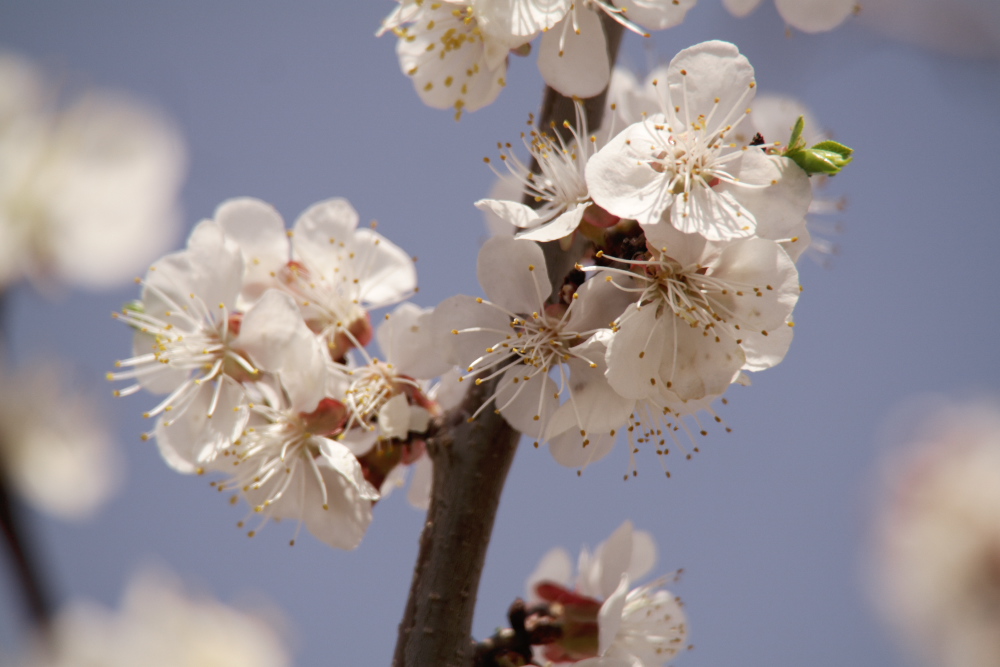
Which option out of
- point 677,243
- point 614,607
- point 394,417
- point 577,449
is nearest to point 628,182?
point 677,243

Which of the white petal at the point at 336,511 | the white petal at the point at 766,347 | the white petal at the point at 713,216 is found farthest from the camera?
the white petal at the point at 336,511

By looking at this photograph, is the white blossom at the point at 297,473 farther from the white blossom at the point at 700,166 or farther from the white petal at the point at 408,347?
the white blossom at the point at 700,166

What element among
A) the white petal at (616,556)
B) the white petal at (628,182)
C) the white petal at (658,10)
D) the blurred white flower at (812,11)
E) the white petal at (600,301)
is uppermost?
the blurred white flower at (812,11)

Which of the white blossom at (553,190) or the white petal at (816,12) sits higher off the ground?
the white petal at (816,12)

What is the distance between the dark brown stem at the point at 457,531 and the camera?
3.99ft

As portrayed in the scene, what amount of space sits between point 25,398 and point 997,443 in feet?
4.18

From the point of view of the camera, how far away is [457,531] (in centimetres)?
125

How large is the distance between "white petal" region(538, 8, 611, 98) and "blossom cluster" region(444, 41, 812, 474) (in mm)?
130

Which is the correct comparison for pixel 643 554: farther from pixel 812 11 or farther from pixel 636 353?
pixel 812 11

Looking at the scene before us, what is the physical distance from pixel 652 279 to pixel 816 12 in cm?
76

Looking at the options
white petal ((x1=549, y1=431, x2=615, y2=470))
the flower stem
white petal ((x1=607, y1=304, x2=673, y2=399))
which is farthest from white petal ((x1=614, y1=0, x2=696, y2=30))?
the flower stem

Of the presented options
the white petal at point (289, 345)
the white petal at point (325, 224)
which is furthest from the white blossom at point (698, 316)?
the white petal at point (325, 224)

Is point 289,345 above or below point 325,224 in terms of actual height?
below

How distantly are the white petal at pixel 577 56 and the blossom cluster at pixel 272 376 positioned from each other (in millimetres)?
426
